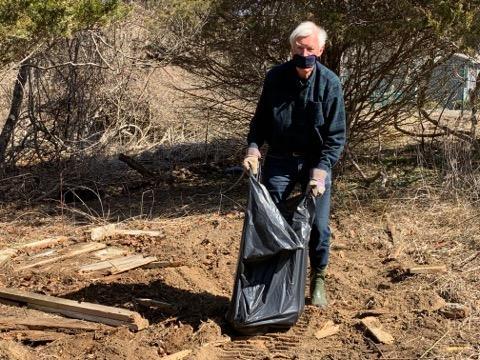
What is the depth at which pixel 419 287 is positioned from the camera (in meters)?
5.01

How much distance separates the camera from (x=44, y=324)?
4500mm

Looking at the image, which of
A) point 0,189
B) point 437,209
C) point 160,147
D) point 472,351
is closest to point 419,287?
point 472,351

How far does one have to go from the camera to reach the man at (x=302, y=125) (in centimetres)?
419

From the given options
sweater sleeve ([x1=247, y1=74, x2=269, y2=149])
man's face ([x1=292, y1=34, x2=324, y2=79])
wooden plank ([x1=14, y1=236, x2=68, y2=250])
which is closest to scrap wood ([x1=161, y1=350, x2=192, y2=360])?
sweater sleeve ([x1=247, y1=74, x2=269, y2=149])

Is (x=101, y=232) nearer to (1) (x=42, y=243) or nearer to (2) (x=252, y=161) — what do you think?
(1) (x=42, y=243)

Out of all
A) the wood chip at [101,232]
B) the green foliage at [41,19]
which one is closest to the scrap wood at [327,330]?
the wood chip at [101,232]

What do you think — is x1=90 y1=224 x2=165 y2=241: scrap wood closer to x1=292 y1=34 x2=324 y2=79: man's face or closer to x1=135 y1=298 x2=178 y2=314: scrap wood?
x1=135 y1=298 x2=178 y2=314: scrap wood

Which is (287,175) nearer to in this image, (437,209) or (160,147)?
(437,209)

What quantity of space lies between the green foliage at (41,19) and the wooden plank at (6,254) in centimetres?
173

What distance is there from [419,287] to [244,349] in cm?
159

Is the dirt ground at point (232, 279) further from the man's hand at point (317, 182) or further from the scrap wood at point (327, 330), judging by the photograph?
the man's hand at point (317, 182)

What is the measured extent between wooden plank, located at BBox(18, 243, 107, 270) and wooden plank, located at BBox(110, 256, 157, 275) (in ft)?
2.15

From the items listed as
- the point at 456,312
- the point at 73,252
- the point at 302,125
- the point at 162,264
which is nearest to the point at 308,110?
the point at 302,125

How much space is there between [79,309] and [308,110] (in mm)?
2046
